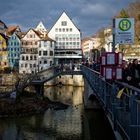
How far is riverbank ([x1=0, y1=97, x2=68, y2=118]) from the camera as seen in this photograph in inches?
1720

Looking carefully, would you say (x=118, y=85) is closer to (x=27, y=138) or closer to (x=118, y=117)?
(x=118, y=117)

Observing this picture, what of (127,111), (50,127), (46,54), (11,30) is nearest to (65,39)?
(46,54)

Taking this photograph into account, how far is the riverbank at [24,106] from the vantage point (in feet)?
143

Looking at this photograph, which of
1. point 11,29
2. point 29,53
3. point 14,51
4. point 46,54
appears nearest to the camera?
point 46,54

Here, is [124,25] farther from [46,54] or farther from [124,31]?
[46,54]

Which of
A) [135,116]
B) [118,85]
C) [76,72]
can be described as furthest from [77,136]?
[76,72]

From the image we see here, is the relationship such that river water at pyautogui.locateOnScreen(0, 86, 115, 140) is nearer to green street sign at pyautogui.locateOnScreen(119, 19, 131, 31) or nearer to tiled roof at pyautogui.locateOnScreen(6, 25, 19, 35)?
green street sign at pyautogui.locateOnScreen(119, 19, 131, 31)

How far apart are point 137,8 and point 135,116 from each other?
57.4 metres

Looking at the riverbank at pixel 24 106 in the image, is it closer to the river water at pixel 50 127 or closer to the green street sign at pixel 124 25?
the river water at pixel 50 127

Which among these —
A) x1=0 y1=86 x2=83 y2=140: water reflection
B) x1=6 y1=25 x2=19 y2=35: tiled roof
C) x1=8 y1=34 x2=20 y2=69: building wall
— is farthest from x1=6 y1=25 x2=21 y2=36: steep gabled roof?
x1=0 y1=86 x2=83 y2=140: water reflection

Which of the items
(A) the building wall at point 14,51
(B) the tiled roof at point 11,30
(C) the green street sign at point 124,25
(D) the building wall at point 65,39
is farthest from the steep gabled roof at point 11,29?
(C) the green street sign at point 124,25

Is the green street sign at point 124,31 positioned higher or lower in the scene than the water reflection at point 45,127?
higher

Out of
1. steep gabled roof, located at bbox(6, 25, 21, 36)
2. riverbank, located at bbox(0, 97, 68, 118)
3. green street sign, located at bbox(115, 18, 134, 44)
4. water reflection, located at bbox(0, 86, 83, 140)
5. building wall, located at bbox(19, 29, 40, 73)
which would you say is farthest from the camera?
steep gabled roof, located at bbox(6, 25, 21, 36)

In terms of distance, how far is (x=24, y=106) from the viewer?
46562mm
